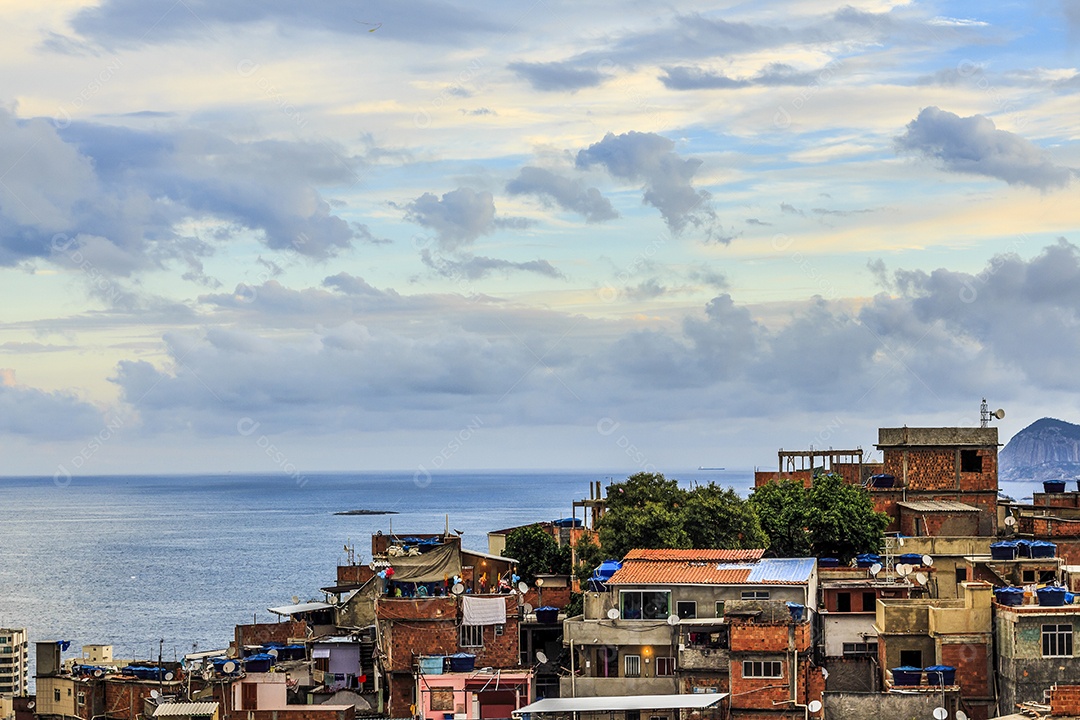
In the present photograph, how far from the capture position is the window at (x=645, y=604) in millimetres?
49438

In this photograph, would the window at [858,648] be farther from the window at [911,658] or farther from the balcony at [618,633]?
the balcony at [618,633]

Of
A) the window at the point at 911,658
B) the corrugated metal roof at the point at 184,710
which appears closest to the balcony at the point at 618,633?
the window at the point at 911,658

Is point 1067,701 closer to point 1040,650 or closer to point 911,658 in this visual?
point 1040,650

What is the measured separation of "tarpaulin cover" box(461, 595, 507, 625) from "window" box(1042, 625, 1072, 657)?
18122 mm

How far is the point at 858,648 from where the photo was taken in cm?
5094

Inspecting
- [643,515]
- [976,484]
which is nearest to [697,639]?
[643,515]

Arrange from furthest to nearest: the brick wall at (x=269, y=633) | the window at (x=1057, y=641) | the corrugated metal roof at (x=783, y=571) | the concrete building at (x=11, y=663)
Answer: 1. the concrete building at (x=11, y=663)
2. the brick wall at (x=269, y=633)
3. the corrugated metal roof at (x=783, y=571)
4. the window at (x=1057, y=641)

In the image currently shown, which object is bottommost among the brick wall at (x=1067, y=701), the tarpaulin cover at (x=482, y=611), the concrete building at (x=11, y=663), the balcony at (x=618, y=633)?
the concrete building at (x=11, y=663)

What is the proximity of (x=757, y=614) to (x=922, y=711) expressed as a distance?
551cm

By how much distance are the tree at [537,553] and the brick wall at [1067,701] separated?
40.8 m

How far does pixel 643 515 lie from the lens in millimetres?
62219

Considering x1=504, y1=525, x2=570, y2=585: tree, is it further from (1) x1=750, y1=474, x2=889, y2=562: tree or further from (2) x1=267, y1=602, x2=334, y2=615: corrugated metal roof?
(2) x1=267, y1=602, x2=334, y2=615: corrugated metal roof

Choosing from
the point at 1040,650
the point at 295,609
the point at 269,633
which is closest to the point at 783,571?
the point at 1040,650

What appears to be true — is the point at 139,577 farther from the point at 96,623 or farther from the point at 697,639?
the point at 697,639
